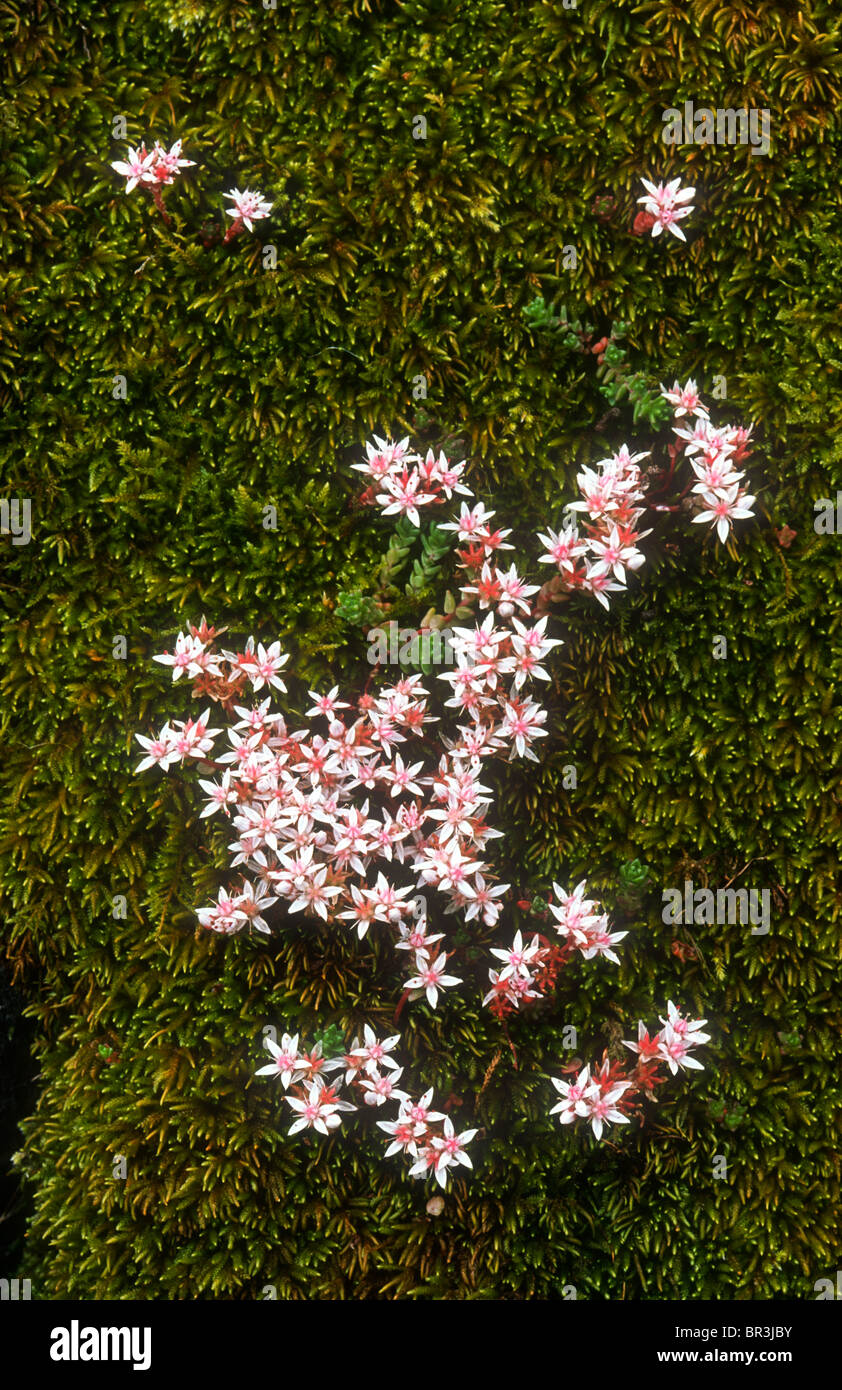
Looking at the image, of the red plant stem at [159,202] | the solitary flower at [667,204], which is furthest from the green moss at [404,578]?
the solitary flower at [667,204]

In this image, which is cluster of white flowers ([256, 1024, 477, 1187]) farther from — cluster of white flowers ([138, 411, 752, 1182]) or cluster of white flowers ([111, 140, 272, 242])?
cluster of white flowers ([111, 140, 272, 242])

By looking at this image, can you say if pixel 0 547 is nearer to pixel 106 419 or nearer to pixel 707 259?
pixel 106 419

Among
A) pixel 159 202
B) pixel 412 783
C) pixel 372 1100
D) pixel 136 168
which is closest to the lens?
pixel 372 1100

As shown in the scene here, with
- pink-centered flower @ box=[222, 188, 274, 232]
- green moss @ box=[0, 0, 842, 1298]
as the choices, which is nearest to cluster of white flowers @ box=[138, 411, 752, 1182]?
green moss @ box=[0, 0, 842, 1298]

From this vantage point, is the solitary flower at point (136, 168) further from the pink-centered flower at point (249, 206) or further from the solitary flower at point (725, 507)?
the solitary flower at point (725, 507)

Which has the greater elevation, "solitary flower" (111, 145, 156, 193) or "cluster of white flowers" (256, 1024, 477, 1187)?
"solitary flower" (111, 145, 156, 193)

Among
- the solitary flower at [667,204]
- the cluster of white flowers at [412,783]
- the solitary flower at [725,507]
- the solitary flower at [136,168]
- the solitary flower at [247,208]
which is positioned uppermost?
the solitary flower at [136,168]

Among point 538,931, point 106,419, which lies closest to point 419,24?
point 106,419

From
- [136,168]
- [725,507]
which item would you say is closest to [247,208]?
[136,168]

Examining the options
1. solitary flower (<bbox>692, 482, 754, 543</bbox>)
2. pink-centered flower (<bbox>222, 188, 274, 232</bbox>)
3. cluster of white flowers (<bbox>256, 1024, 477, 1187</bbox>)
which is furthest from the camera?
pink-centered flower (<bbox>222, 188, 274, 232</bbox>)

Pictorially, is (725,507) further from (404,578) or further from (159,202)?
(159,202)

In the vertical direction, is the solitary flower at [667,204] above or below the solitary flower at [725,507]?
above
